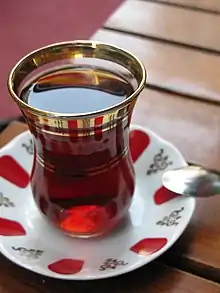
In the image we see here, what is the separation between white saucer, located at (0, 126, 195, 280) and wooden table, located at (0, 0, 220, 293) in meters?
0.02

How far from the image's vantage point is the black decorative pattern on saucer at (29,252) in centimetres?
57

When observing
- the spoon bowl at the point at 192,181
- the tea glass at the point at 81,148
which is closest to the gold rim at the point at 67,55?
the tea glass at the point at 81,148

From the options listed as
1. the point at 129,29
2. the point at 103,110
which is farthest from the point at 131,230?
the point at 129,29

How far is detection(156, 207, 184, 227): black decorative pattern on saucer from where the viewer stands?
0.60 meters

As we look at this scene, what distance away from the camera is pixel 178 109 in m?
0.76

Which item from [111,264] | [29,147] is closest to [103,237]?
[111,264]

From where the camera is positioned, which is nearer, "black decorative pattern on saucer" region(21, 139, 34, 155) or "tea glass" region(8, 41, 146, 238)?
"tea glass" region(8, 41, 146, 238)

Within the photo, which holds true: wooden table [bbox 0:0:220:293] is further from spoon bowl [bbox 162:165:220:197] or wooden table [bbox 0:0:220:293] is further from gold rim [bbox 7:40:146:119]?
gold rim [bbox 7:40:146:119]

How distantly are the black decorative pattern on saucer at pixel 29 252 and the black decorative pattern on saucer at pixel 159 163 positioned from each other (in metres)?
0.16

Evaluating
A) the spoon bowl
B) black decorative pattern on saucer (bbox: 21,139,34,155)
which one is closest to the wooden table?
the spoon bowl

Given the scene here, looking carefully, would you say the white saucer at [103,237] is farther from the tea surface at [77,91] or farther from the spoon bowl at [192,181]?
the tea surface at [77,91]

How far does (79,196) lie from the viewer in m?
0.57

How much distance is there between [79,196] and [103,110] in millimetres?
94

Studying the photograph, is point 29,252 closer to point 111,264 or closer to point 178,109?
point 111,264
